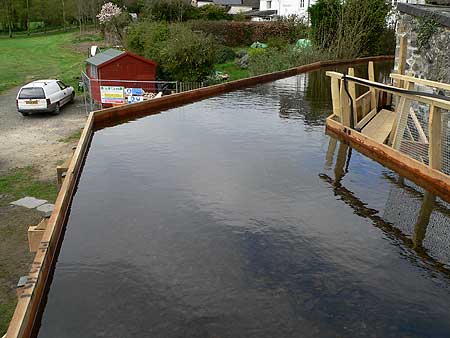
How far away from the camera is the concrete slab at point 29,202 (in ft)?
35.9

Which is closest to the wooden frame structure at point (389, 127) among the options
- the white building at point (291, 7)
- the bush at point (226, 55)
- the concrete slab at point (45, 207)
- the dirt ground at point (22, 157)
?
the dirt ground at point (22, 157)

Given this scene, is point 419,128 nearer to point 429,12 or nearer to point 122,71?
point 429,12

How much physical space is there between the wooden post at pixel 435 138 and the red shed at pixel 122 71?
14879 mm

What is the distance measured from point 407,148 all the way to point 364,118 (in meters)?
2.40

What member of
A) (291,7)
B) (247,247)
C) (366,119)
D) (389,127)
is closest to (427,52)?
(366,119)

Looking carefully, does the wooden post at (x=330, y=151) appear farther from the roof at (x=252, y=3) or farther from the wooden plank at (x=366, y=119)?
the roof at (x=252, y=3)

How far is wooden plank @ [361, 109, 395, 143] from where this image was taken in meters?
8.90

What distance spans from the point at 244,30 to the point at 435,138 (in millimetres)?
35532

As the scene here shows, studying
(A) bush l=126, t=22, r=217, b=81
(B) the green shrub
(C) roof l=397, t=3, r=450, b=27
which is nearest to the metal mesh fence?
(C) roof l=397, t=3, r=450, b=27

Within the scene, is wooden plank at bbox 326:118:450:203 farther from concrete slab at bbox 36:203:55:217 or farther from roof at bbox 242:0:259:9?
roof at bbox 242:0:259:9

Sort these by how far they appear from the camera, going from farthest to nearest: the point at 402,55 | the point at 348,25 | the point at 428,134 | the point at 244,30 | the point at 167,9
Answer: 1. the point at 167,9
2. the point at 244,30
3. the point at 348,25
4. the point at 402,55
5. the point at 428,134

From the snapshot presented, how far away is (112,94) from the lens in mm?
18500

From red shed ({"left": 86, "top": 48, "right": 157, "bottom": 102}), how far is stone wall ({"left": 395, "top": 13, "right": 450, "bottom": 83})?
11331 mm

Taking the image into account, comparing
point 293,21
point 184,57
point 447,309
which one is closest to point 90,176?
point 447,309
